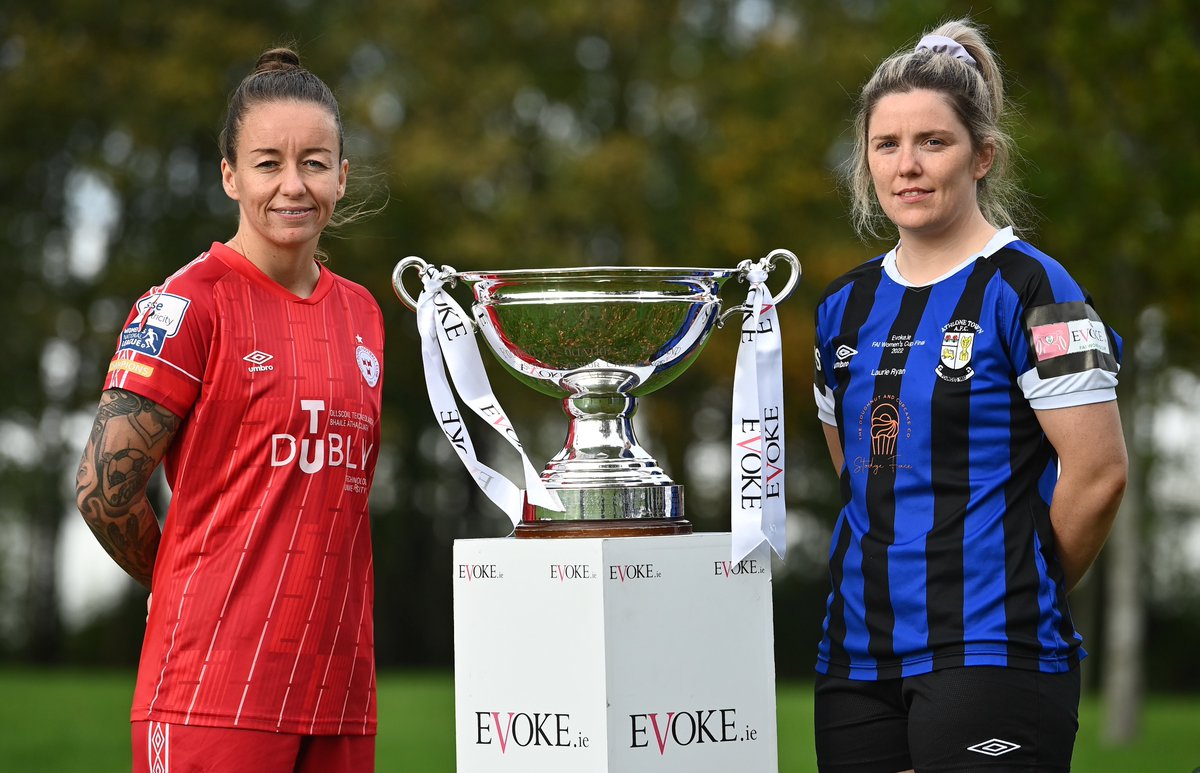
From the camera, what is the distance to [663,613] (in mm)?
2658

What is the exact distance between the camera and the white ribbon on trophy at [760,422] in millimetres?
2773

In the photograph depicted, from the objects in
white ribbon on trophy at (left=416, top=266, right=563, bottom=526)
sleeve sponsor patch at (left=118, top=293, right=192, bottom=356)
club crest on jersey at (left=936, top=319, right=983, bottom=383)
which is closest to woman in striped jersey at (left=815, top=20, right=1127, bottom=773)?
club crest on jersey at (left=936, top=319, right=983, bottom=383)

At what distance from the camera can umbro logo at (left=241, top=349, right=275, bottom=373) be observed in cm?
262

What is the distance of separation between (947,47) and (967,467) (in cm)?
79

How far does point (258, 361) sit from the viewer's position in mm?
2631

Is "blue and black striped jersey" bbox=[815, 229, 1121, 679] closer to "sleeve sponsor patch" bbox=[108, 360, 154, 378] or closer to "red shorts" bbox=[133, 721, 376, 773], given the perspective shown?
"red shorts" bbox=[133, 721, 376, 773]

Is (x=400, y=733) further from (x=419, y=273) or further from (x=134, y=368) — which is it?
(x=134, y=368)

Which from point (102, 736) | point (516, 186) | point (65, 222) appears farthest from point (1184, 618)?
point (65, 222)

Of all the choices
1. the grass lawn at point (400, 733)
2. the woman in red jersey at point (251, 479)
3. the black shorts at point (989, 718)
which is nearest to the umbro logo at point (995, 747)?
the black shorts at point (989, 718)

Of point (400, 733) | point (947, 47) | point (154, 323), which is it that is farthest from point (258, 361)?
point (400, 733)

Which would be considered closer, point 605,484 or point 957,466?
point 957,466

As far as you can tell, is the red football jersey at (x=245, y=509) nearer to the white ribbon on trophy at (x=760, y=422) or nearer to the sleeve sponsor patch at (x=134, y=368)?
the sleeve sponsor patch at (x=134, y=368)

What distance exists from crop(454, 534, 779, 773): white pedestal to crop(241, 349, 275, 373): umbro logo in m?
0.50

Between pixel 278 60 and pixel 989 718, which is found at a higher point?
pixel 278 60
